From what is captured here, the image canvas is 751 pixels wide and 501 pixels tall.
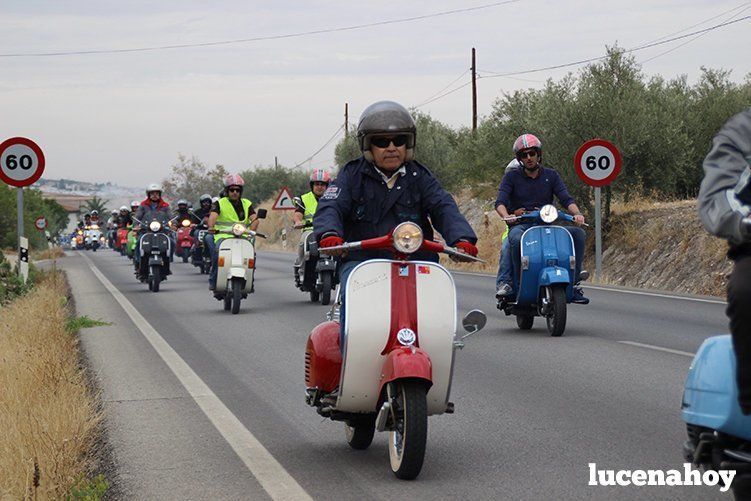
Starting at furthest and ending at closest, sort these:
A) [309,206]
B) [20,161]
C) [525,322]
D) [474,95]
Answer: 1. [474,95]
2. [309,206]
3. [20,161]
4. [525,322]

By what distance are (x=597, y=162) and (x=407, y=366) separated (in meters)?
16.6

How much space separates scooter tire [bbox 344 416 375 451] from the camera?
7.38 meters

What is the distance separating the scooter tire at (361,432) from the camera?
7.38 m

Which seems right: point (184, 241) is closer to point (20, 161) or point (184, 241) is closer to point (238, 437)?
point (20, 161)

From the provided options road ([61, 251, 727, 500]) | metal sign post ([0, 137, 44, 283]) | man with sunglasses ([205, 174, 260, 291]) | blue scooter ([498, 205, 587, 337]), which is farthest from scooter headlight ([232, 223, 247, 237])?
blue scooter ([498, 205, 587, 337])

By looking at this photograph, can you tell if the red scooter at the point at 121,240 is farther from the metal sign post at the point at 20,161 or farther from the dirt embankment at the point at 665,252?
the metal sign post at the point at 20,161

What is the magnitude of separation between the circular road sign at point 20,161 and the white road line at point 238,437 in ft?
21.5

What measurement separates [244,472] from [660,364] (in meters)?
5.28

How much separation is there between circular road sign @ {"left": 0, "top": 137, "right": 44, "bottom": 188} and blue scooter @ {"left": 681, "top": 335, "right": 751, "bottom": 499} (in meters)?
15.9

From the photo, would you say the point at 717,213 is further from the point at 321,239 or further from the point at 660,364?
the point at 660,364

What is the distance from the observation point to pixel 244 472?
6992 mm

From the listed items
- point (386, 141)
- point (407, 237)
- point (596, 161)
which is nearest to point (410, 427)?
point (407, 237)

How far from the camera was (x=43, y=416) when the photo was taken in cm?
798

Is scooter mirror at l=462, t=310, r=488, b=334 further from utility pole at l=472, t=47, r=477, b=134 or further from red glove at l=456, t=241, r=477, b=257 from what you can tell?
utility pole at l=472, t=47, r=477, b=134
